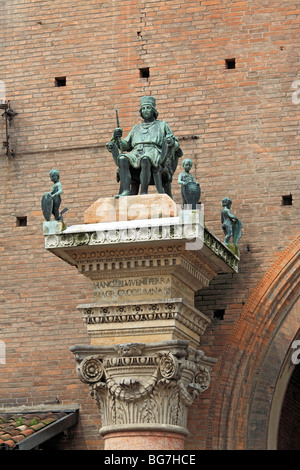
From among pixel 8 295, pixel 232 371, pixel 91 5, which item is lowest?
pixel 232 371

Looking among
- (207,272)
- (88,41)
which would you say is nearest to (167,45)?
(88,41)

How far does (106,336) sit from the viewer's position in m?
11.5

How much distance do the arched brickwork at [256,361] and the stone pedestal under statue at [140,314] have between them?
743mm

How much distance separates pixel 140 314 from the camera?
450 inches

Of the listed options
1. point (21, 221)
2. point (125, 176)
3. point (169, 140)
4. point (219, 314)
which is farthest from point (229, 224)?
point (21, 221)

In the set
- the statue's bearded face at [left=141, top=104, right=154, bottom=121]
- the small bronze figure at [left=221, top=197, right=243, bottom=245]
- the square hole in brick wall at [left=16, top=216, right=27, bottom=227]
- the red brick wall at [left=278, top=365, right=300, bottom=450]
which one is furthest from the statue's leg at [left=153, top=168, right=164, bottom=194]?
the red brick wall at [left=278, top=365, right=300, bottom=450]

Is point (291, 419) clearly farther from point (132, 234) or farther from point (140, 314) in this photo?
point (132, 234)

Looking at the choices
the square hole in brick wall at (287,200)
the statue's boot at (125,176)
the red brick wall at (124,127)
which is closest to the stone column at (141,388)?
the red brick wall at (124,127)

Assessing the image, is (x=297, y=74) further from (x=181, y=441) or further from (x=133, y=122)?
(x=181, y=441)

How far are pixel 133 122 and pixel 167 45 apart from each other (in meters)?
0.87

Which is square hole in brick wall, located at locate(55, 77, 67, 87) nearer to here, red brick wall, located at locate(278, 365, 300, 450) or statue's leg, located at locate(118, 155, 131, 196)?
statue's leg, located at locate(118, 155, 131, 196)

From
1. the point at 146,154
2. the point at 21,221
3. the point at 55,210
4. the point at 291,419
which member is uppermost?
the point at 21,221

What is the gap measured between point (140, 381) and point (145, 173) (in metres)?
1.88

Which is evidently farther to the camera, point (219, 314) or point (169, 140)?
point (219, 314)
